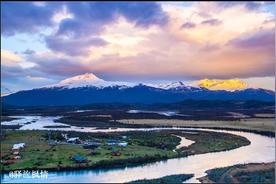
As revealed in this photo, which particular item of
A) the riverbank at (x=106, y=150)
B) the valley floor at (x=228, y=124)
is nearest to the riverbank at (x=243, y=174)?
the riverbank at (x=106, y=150)

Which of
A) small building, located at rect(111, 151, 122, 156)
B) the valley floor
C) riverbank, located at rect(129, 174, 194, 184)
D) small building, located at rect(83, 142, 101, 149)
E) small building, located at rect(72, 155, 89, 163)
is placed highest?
the valley floor

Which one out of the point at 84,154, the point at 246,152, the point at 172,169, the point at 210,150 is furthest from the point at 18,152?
the point at 246,152

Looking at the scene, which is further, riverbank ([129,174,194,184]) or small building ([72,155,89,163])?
small building ([72,155,89,163])

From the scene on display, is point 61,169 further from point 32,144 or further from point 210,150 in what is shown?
point 210,150

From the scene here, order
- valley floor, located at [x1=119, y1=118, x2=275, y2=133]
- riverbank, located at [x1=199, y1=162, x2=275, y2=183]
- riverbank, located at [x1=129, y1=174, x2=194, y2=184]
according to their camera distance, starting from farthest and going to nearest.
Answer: valley floor, located at [x1=119, y1=118, x2=275, y2=133] → riverbank, located at [x1=199, y1=162, x2=275, y2=183] → riverbank, located at [x1=129, y1=174, x2=194, y2=184]

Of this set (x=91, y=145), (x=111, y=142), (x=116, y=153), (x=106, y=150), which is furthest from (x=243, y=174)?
(x=111, y=142)

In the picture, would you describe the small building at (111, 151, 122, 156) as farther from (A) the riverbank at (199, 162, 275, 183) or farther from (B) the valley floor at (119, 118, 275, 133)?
(B) the valley floor at (119, 118, 275, 133)

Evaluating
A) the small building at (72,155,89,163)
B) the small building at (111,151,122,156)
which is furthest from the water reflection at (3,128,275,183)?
the small building at (111,151,122,156)
